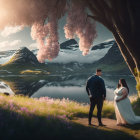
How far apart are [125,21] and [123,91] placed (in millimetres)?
3652

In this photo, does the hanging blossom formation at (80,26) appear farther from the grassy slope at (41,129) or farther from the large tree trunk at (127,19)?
the grassy slope at (41,129)

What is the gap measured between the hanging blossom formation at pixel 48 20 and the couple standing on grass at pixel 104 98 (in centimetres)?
398

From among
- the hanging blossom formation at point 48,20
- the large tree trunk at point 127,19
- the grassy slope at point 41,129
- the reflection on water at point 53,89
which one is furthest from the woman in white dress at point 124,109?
the reflection on water at point 53,89

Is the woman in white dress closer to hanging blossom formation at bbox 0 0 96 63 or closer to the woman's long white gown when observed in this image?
the woman's long white gown

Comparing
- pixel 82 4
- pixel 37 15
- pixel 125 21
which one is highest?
pixel 82 4

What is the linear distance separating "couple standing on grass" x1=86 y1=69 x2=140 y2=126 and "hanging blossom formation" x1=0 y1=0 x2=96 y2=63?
3.98 meters

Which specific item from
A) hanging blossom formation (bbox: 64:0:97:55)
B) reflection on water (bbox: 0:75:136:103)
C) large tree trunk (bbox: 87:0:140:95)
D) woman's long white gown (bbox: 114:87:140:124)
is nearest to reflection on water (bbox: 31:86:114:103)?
reflection on water (bbox: 0:75:136:103)

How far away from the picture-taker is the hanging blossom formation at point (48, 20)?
10547mm

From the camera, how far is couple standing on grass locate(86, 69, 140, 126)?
8.41 m

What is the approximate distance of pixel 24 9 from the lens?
34.4 ft

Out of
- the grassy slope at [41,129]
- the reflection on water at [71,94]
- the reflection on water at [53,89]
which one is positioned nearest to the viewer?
the grassy slope at [41,129]

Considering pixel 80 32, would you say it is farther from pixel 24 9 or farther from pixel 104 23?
pixel 24 9

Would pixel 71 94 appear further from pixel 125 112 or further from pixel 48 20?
pixel 125 112

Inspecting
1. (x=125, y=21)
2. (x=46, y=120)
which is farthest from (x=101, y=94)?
(x=125, y=21)
